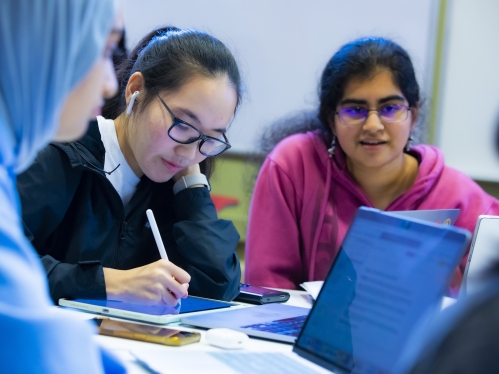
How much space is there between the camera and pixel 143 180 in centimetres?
162

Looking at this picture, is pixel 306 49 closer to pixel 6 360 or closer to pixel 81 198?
pixel 81 198

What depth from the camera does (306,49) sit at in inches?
116

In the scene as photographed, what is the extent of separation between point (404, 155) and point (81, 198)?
1.08m

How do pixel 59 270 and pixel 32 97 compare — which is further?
pixel 59 270

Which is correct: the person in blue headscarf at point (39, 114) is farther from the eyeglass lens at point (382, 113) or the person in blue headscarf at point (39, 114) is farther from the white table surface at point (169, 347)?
the eyeglass lens at point (382, 113)

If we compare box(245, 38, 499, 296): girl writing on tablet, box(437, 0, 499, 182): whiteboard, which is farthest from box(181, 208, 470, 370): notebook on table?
box(437, 0, 499, 182): whiteboard

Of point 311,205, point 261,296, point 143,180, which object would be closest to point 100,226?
point 143,180

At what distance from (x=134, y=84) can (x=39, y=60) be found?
35.0 inches

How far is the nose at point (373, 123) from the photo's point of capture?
6.19 ft

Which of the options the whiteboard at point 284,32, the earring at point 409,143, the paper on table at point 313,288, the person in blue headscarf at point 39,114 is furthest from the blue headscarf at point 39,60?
the whiteboard at point 284,32

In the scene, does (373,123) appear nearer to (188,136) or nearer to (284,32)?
(188,136)

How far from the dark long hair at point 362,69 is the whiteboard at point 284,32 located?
2.42 ft

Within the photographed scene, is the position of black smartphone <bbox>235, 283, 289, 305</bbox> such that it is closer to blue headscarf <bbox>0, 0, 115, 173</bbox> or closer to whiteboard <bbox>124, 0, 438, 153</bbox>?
blue headscarf <bbox>0, 0, 115, 173</bbox>

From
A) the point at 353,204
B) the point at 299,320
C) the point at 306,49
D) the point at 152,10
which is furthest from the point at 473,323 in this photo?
the point at 152,10
